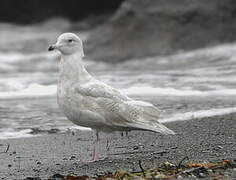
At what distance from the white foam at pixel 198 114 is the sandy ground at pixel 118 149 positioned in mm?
268

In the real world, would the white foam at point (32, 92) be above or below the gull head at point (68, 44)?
above

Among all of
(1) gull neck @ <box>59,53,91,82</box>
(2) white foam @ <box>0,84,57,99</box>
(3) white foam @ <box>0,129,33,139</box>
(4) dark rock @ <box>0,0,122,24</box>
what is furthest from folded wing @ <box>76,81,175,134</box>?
(4) dark rock @ <box>0,0,122,24</box>

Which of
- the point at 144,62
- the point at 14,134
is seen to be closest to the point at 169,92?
the point at 14,134

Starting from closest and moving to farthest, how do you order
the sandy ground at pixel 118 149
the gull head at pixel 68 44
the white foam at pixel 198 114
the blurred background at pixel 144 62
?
1. the sandy ground at pixel 118 149
2. the gull head at pixel 68 44
3. the white foam at pixel 198 114
4. the blurred background at pixel 144 62

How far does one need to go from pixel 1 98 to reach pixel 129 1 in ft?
20.1

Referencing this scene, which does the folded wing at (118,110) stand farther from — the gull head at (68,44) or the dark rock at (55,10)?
the dark rock at (55,10)

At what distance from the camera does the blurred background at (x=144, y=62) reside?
8766mm

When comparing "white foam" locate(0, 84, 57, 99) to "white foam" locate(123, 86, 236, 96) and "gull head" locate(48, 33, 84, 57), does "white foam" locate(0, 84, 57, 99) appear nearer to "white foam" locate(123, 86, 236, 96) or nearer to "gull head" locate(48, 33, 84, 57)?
"white foam" locate(123, 86, 236, 96)

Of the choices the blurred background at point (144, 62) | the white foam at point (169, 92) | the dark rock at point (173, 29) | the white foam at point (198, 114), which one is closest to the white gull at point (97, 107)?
the blurred background at point (144, 62)

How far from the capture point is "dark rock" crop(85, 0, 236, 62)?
582 inches

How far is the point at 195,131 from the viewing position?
713 centimetres

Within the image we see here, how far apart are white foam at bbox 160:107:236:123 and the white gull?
1820 millimetres

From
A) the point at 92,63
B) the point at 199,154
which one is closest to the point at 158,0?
the point at 92,63

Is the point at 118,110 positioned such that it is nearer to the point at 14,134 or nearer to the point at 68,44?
the point at 68,44
